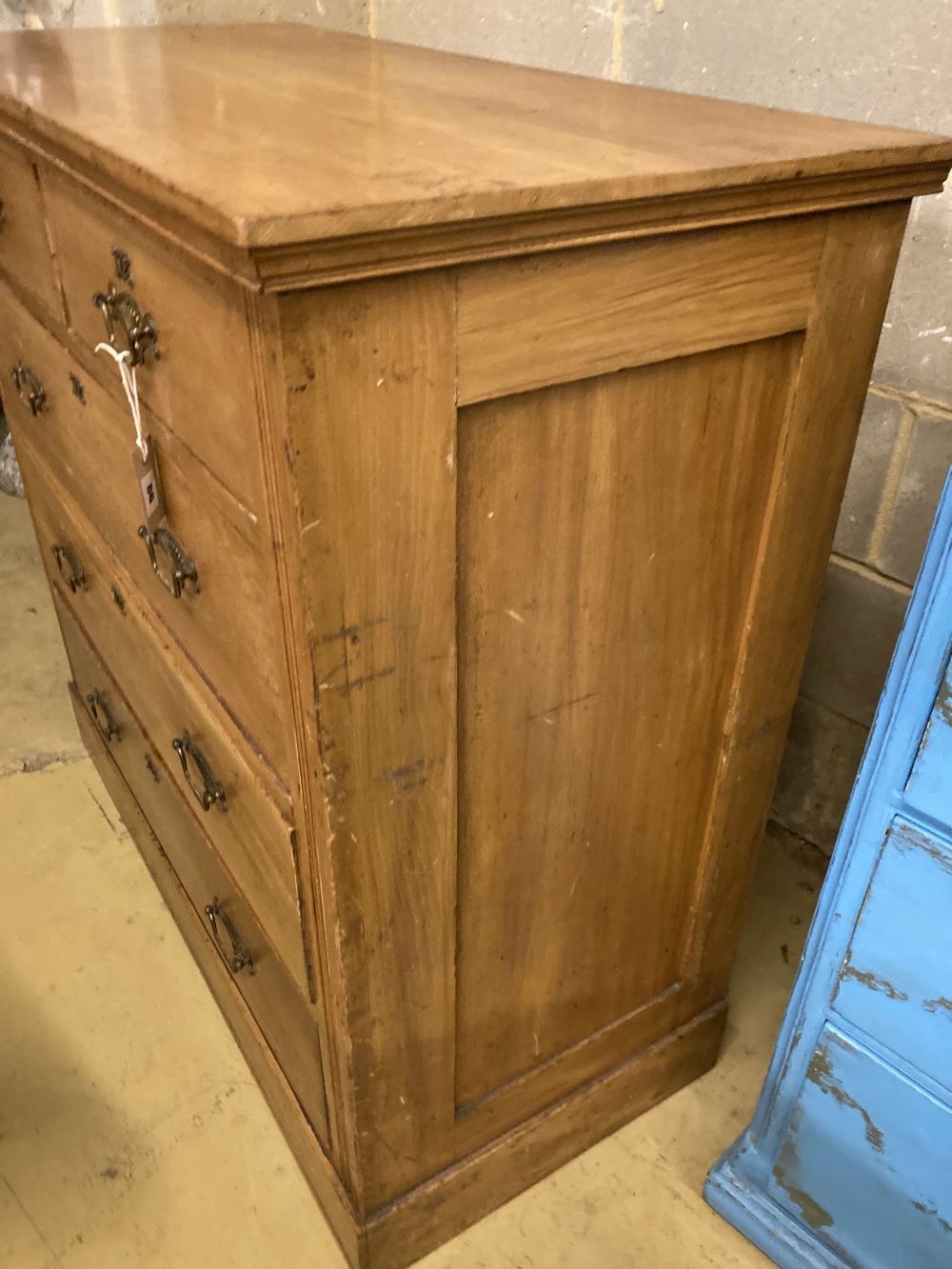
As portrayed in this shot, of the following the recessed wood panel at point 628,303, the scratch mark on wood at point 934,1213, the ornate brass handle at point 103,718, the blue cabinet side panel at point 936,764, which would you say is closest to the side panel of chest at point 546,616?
the recessed wood panel at point 628,303

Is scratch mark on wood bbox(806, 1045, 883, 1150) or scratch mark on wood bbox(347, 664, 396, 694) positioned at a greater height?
scratch mark on wood bbox(347, 664, 396, 694)

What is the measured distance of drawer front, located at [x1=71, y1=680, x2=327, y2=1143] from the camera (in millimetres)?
1094

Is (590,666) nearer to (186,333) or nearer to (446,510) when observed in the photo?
(446,510)

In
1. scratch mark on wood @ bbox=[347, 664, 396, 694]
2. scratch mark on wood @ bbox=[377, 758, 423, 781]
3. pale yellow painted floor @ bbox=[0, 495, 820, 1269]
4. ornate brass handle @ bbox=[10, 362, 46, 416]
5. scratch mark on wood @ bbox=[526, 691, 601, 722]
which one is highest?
scratch mark on wood @ bbox=[347, 664, 396, 694]

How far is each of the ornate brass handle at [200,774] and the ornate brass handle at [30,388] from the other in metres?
0.49

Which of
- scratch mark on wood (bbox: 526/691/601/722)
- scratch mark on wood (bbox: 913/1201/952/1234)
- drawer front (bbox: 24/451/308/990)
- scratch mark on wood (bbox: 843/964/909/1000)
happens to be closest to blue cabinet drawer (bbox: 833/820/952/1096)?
scratch mark on wood (bbox: 843/964/909/1000)

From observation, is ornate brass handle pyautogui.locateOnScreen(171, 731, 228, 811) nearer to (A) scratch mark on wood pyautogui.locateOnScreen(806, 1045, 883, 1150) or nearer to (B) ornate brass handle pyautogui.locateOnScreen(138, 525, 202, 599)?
(B) ornate brass handle pyautogui.locateOnScreen(138, 525, 202, 599)

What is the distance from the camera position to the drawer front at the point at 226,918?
1094 millimetres

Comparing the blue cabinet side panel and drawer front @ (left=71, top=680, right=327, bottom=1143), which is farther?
drawer front @ (left=71, top=680, right=327, bottom=1143)

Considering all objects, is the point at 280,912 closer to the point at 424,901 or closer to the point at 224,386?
the point at 424,901

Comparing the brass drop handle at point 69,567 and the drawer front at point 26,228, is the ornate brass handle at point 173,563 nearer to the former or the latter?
the drawer front at point 26,228

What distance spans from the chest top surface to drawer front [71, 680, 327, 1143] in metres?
0.77

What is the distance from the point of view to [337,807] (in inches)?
31.2

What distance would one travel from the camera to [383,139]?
741 mm
